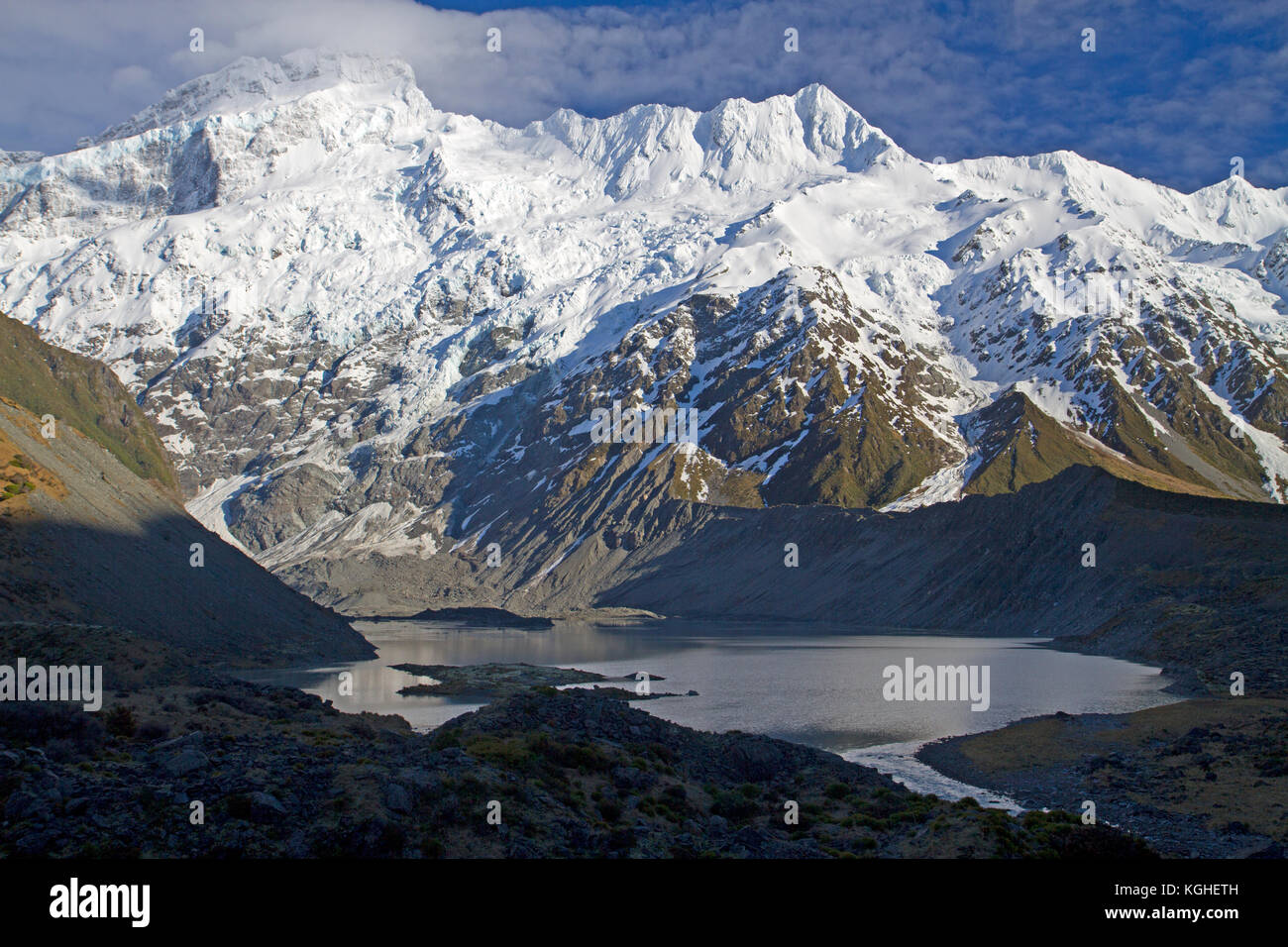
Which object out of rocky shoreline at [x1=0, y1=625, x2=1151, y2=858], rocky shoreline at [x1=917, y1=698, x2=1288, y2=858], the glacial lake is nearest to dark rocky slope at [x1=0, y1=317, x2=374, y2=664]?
the glacial lake

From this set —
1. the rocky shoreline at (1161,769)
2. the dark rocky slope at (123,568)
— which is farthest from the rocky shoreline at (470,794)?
the dark rocky slope at (123,568)

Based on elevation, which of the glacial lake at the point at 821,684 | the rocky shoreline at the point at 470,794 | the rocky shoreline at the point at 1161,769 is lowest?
the glacial lake at the point at 821,684

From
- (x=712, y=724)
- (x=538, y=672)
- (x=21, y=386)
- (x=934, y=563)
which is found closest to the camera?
(x=712, y=724)

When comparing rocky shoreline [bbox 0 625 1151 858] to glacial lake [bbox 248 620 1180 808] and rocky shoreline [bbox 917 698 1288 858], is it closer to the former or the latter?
rocky shoreline [bbox 917 698 1288 858]

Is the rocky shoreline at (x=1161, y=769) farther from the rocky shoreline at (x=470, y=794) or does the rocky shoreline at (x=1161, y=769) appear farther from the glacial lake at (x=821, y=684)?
the rocky shoreline at (x=470, y=794)

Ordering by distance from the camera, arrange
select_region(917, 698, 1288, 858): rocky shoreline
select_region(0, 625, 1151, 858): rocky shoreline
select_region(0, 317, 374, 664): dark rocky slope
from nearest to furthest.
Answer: select_region(0, 625, 1151, 858): rocky shoreline
select_region(917, 698, 1288, 858): rocky shoreline
select_region(0, 317, 374, 664): dark rocky slope

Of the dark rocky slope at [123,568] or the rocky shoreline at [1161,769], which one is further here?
the dark rocky slope at [123,568]
